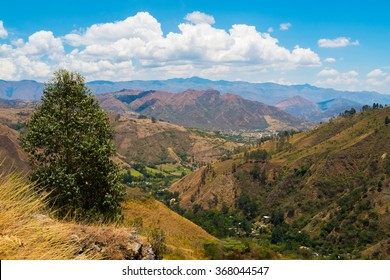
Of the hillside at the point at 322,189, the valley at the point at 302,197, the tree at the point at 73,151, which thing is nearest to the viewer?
the tree at the point at 73,151

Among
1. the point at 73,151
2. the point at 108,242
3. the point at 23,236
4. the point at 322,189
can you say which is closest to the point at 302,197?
the point at 322,189

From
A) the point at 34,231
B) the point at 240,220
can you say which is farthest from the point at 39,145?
the point at 240,220

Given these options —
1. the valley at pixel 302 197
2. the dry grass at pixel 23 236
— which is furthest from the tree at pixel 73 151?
the valley at pixel 302 197

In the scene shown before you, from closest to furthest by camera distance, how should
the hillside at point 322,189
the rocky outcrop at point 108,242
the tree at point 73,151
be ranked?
the rocky outcrop at point 108,242, the tree at point 73,151, the hillside at point 322,189

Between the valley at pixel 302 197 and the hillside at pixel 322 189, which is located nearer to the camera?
the valley at pixel 302 197

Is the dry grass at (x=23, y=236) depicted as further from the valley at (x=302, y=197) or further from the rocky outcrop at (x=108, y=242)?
the valley at (x=302, y=197)

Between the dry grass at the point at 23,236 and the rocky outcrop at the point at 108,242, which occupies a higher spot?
the dry grass at the point at 23,236

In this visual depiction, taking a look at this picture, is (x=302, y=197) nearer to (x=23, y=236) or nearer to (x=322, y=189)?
(x=322, y=189)
